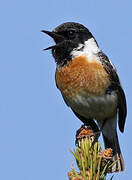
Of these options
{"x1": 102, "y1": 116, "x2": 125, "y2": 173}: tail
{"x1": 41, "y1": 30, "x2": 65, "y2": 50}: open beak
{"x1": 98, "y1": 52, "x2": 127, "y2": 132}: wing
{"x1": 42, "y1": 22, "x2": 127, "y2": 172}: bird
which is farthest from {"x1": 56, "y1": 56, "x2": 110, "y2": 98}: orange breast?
{"x1": 102, "y1": 116, "x2": 125, "y2": 173}: tail

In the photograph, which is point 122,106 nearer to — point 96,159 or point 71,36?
point 71,36

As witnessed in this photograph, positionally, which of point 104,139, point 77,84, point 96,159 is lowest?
point 96,159

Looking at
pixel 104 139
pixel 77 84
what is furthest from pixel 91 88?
pixel 104 139

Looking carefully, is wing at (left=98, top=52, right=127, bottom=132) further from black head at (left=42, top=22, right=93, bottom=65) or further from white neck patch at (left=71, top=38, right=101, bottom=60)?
black head at (left=42, top=22, right=93, bottom=65)

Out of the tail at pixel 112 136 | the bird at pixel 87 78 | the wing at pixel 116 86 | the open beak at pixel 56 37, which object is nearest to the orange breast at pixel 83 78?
the bird at pixel 87 78

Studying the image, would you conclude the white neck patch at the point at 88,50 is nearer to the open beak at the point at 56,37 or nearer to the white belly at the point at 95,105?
the open beak at the point at 56,37

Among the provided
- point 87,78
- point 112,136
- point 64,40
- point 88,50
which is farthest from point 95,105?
point 64,40
